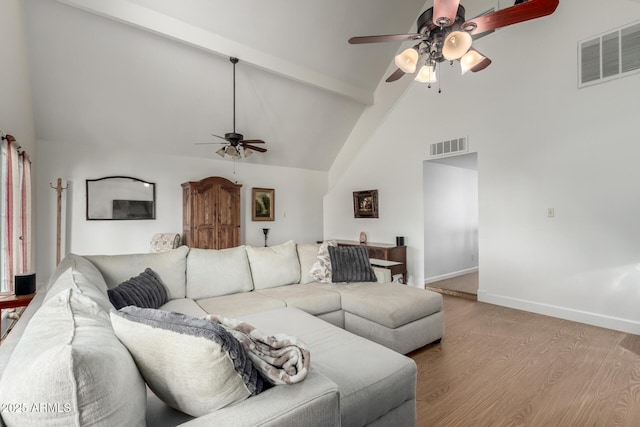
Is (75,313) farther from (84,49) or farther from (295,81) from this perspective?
(295,81)

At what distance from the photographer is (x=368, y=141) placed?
5918 mm

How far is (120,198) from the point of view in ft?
16.7

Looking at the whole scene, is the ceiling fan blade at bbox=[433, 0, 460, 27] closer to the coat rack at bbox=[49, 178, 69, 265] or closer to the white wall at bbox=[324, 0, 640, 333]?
the white wall at bbox=[324, 0, 640, 333]

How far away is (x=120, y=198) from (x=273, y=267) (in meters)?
3.57

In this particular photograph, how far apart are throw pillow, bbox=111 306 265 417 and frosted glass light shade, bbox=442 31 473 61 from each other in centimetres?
258

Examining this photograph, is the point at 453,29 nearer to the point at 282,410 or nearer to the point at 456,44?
the point at 456,44

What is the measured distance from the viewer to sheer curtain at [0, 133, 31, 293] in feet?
9.15

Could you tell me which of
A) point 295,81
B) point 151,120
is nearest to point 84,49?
point 151,120

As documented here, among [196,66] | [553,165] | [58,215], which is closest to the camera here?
[553,165]

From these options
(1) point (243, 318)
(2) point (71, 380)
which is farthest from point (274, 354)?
(1) point (243, 318)

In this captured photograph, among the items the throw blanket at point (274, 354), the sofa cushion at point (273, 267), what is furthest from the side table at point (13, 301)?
the throw blanket at point (274, 354)

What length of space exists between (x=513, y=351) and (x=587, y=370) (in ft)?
1.61

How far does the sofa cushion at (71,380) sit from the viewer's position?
0.62 m

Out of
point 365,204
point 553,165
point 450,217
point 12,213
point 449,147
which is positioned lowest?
point 450,217
